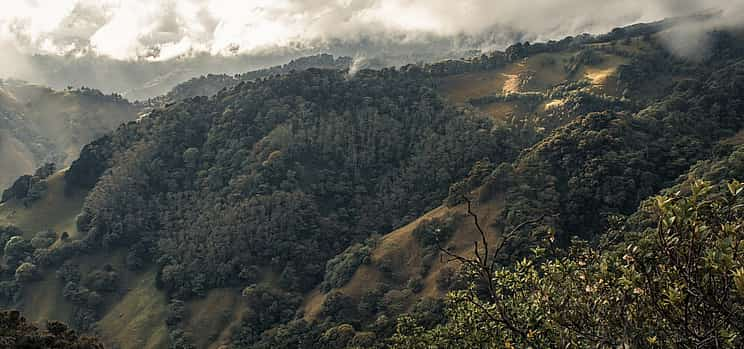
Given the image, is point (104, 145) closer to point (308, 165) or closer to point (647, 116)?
point (308, 165)

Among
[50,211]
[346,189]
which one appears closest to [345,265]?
[346,189]

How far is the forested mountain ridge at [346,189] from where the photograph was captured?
298ft

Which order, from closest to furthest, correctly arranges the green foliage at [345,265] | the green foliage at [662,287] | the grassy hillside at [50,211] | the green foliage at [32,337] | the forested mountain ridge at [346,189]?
the green foliage at [662,287]
the green foliage at [32,337]
the forested mountain ridge at [346,189]
the green foliage at [345,265]
the grassy hillside at [50,211]

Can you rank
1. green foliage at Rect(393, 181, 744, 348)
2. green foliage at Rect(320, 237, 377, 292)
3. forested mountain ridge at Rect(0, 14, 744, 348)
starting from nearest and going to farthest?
green foliage at Rect(393, 181, 744, 348) < forested mountain ridge at Rect(0, 14, 744, 348) < green foliage at Rect(320, 237, 377, 292)

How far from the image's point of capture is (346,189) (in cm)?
13350

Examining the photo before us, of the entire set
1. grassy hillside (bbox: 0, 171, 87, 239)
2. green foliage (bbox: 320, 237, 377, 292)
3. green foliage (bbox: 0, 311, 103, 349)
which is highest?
green foliage (bbox: 0, 311, 103, 349)

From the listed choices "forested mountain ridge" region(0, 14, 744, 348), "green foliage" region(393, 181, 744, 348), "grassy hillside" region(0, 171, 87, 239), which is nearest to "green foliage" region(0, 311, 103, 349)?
"forested mountain ridge" region(0, 14, 744, 348)

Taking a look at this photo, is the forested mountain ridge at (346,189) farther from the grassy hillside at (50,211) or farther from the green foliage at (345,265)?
the grassy hillside at (50,211)

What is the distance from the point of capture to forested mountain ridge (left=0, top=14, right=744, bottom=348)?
298 feet

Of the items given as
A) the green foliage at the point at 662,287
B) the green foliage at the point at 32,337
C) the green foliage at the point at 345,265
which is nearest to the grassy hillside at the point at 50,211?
the green foliage at the point at 345,265

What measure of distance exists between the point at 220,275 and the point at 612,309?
105383 millimetres

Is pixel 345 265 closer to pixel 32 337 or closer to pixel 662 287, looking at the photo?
pixel 32 337

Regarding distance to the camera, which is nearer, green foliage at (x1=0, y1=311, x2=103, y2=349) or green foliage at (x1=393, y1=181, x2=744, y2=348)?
Answer: green foliage at (x1=393, y1=181, x2=744, y2=348)

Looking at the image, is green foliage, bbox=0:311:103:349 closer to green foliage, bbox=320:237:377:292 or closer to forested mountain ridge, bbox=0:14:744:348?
forested mountain ridge, bbox=0:14:744:348
